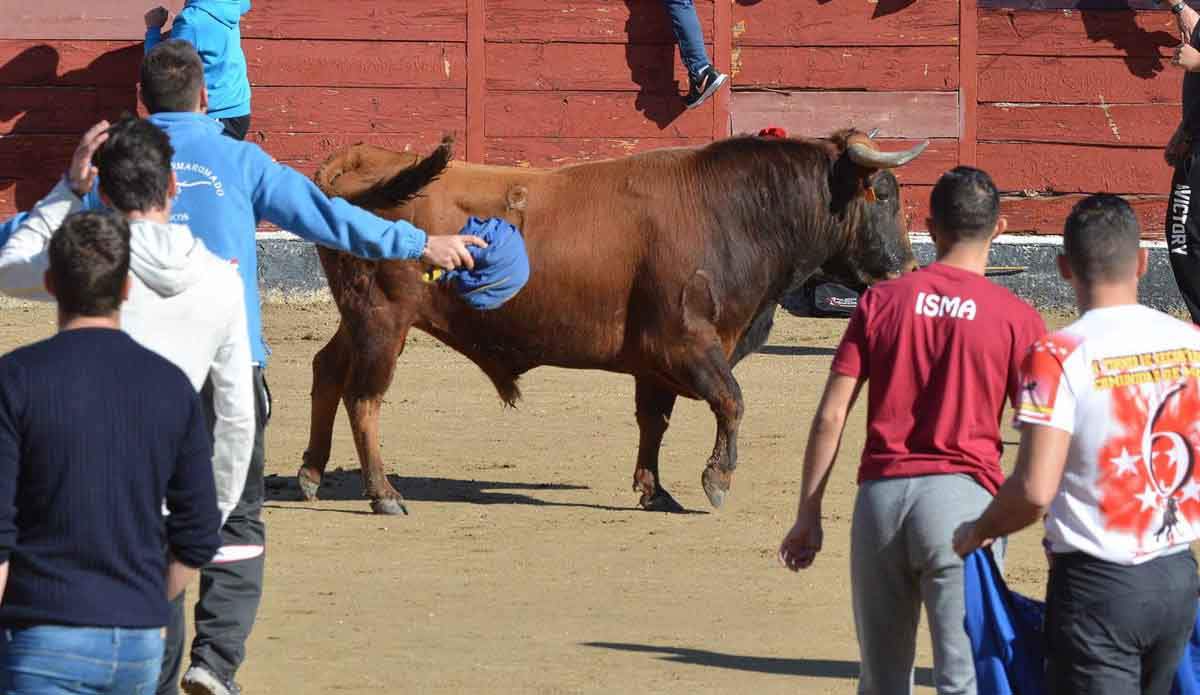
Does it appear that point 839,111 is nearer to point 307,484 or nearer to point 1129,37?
point 1129,37

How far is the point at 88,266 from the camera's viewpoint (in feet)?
11.5

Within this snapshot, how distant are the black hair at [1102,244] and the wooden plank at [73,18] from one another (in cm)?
1117

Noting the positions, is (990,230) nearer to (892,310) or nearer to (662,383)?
(892,310)

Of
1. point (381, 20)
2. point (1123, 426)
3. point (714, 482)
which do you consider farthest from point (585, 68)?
point (1123, 426)

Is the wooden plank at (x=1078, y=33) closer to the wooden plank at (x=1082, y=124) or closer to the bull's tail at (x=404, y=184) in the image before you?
the wooden plank at (x=1082, y=124)

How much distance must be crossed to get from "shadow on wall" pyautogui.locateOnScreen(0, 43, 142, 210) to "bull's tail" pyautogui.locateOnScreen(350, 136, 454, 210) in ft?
21.0

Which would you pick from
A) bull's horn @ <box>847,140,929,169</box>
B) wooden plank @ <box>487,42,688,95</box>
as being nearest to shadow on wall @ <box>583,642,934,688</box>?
bull's horn @ <box>847,140,929,169</box>

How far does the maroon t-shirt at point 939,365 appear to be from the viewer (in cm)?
420

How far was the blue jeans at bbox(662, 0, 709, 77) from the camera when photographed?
46.1 ft

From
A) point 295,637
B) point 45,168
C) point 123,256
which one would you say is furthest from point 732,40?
point 123,256

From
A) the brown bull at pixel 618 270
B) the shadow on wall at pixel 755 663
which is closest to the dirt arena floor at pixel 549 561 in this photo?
the shadow on wall at pixel 755 663

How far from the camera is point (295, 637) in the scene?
20.4 ft

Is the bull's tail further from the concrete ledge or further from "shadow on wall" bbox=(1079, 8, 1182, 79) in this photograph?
"shadow on wall" bbox=(1079, 8, 1182, 79)

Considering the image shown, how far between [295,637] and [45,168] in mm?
8878
